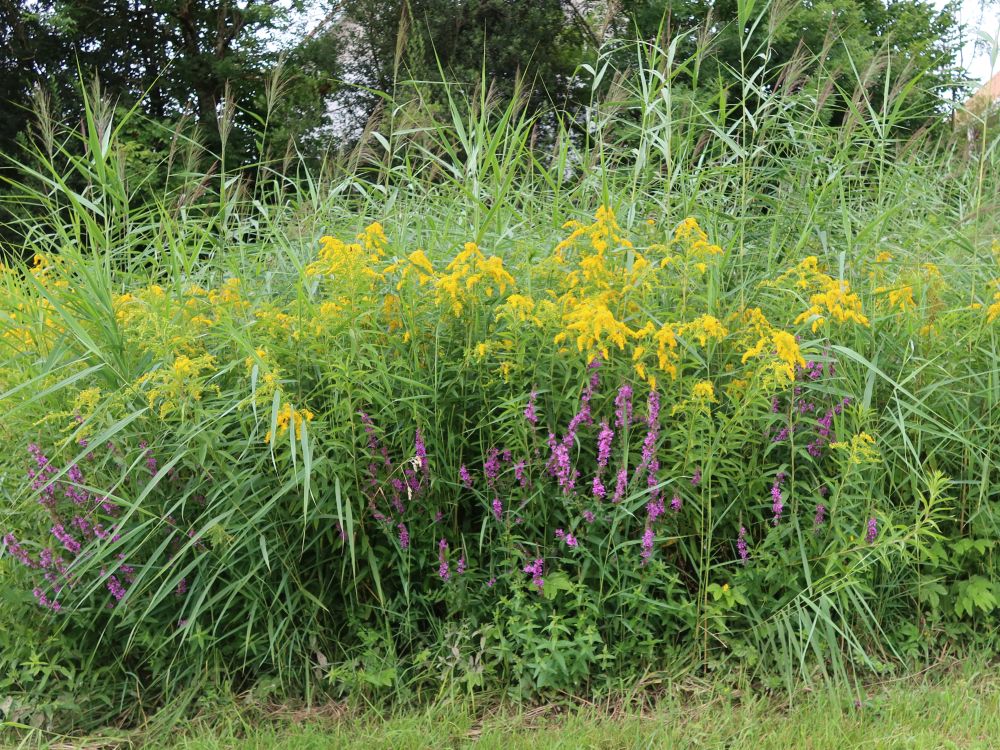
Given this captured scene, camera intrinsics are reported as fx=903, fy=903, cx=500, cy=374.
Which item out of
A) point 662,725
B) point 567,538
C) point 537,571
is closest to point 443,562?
point 537,571

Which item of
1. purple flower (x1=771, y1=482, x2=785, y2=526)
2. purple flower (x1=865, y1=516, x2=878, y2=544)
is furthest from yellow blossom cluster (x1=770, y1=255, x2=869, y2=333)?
purple flower (x1=865, y1=516, x2=878, y2=544)

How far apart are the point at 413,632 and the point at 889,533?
5.36 feet

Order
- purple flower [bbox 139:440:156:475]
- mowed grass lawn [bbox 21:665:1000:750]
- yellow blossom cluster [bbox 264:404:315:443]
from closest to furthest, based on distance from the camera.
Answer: yellow blossom cluster [bbox 264:404:315:443], mowed grass lawn [bbox 21:665:1000:750], purple flower [bbox 139:440:156:475]

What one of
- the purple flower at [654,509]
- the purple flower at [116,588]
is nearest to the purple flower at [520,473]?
the purple flower at [654,509]

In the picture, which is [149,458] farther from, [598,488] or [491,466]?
[598,488]

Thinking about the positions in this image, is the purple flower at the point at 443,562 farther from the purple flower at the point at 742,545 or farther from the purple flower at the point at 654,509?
the purple flower at the point at 742,545

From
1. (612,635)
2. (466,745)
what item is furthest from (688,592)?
(466,745)

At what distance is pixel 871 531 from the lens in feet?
9.59

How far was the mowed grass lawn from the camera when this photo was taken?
265cm

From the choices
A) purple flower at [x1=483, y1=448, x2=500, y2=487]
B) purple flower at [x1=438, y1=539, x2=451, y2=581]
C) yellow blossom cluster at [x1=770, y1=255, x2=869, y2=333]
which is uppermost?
yellow blossom cluster at [x1=770, y1=255, x2=869, y2=333]

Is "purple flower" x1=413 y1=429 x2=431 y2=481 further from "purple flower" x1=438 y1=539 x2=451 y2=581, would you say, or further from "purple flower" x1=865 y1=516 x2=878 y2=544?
"purple flower" x1=865 y1=516 x2=878 y2=544

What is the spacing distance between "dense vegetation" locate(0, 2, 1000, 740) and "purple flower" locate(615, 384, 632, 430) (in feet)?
0.04

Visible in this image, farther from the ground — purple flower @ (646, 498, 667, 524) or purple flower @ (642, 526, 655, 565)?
purple flower @ (646, 498, 667, 524)

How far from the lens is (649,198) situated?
13.3 feet
